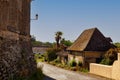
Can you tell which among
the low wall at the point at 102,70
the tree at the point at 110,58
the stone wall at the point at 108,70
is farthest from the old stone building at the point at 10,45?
the tree at the point at 110,58

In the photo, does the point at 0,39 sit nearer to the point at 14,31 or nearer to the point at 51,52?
the point at 14,31

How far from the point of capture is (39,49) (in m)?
117

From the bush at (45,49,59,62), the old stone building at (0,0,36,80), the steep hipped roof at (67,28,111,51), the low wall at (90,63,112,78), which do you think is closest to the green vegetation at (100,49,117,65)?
the low wall at (90,63,112,78)

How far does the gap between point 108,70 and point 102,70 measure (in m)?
1.92

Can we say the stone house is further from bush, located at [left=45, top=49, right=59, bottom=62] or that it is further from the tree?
bush, located at [left=45, top=49, right=59, bottom=62]

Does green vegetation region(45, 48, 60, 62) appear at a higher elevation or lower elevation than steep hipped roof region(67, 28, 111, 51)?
lower

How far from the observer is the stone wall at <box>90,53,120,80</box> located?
3275cm

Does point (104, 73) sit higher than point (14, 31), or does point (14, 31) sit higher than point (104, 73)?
point (14, 31)

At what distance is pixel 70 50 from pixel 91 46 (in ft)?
29.6

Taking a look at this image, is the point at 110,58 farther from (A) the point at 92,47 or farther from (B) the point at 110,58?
(A) the point at 92,47

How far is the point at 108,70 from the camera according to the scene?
3544 centimetres

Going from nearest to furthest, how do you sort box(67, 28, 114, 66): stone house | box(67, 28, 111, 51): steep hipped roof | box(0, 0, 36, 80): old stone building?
box(0, 0, 36, 80): old stone building < box(67, 28, 114, 66): stone house < box(67, 28, 111, 51): steep hipped roof

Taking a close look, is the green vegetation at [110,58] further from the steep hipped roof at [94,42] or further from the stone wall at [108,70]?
the steep hipped roof at [94,42]

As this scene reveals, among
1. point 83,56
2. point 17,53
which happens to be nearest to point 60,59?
point 83,56
